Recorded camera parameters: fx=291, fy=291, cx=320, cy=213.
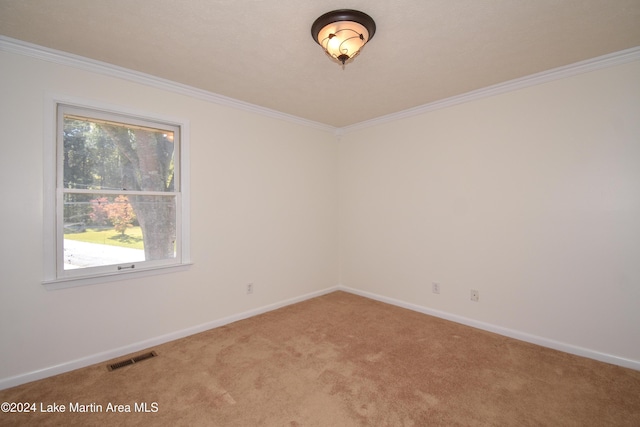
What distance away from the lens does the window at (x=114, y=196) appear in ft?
8.14

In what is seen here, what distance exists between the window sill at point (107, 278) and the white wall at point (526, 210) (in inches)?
105

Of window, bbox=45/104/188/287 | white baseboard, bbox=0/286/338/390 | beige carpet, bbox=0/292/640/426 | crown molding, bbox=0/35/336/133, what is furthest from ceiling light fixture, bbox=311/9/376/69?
white baseboard, bbox=0/286/338/390

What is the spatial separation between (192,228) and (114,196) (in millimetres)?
754

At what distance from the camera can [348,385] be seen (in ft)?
7.25

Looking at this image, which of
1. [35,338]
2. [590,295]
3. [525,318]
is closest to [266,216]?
[35,338]

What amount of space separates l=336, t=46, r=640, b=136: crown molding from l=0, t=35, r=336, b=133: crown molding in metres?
1.85

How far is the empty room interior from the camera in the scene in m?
1.99

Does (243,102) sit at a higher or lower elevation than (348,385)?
higher

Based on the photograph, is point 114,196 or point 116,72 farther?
point 114,196

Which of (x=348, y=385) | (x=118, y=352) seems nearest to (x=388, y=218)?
(x=348, y=385)

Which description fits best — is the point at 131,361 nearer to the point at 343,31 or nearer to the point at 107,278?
the point at 107,278

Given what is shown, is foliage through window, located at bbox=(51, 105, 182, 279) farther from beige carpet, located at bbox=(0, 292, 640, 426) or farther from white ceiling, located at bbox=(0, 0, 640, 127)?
beige carpet, located at bbox=(0, 292, 640, 426)

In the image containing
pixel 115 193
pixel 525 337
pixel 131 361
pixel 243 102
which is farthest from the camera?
pixel 243 102

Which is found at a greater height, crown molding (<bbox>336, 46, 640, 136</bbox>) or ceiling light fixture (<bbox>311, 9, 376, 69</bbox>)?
crown molding (<bbox>336, 46, 640, 136</bbox>)
